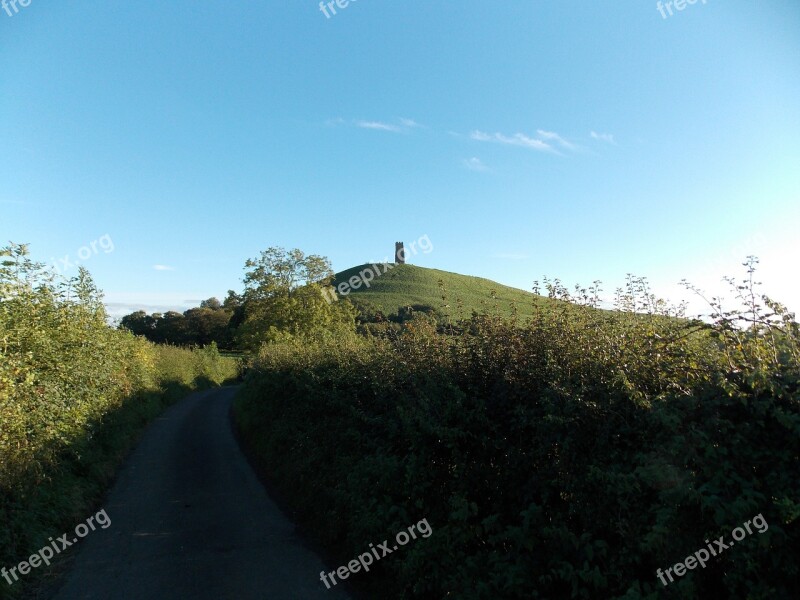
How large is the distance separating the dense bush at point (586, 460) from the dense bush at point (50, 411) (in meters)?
4.29

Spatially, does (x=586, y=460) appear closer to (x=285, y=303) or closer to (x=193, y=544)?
(x=193, y=544)

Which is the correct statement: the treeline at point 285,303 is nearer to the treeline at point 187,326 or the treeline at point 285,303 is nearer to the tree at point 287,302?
the tree at point 287,302

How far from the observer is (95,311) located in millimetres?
15367

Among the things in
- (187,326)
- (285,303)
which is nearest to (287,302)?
(285,303)

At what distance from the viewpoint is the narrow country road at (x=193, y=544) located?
5945mm

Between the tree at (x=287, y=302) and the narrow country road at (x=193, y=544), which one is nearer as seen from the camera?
the narrow country road at (x=193, y=544)
